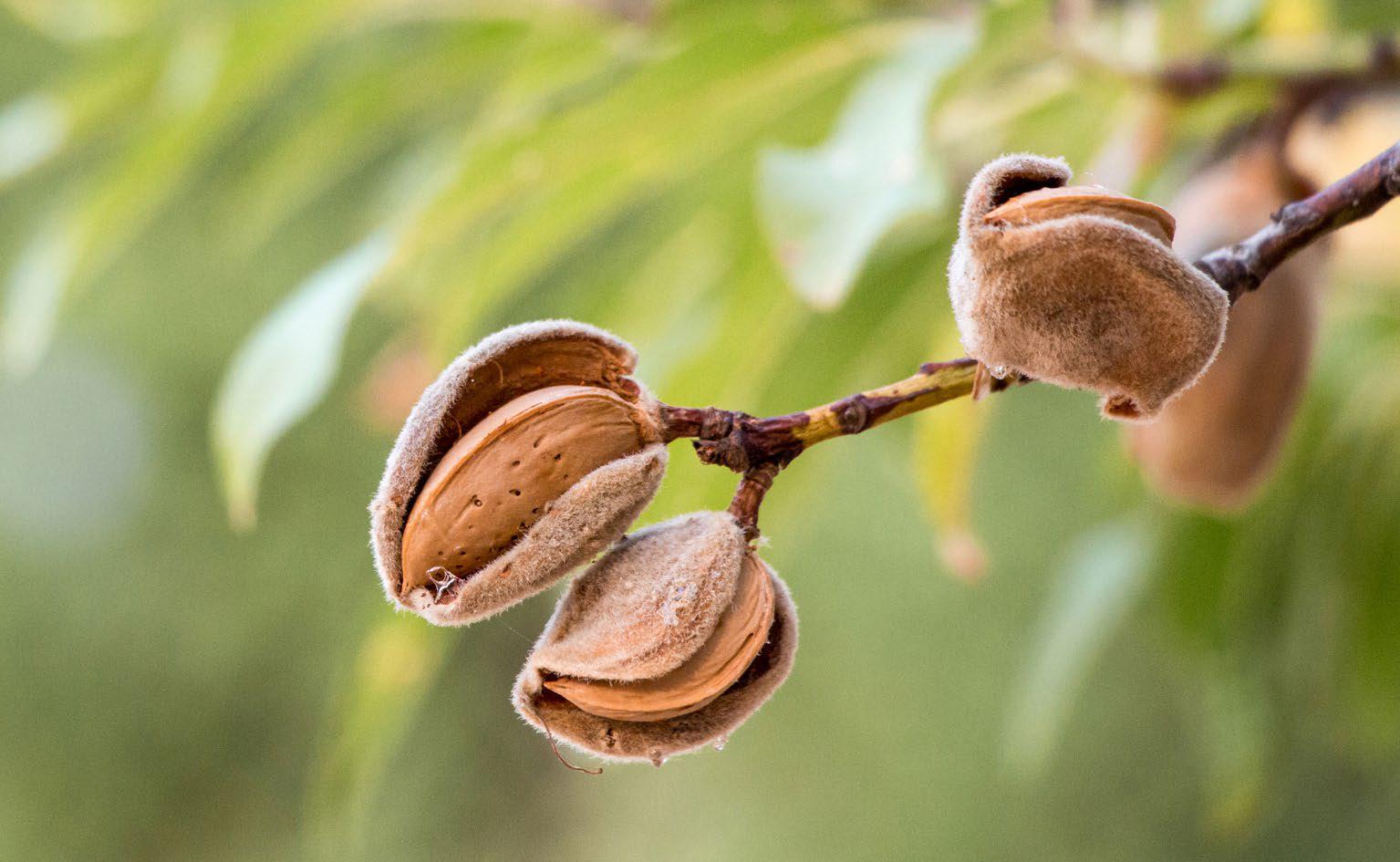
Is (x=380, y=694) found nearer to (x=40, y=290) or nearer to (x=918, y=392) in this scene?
(x=40, y=290)

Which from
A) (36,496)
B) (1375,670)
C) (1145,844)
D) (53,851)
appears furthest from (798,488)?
(53,851)

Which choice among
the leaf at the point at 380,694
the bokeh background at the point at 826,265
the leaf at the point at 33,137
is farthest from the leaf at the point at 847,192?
the leaf at the point at 33,137

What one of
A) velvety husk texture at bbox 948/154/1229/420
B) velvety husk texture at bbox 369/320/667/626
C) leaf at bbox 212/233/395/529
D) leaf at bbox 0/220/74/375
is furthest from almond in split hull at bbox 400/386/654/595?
leaf at bbox 0/220/74/375

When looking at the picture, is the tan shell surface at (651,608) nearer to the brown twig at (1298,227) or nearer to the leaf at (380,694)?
the brown twig at (1298,227)

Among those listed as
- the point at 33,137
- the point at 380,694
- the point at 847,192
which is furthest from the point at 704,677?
the point at 33,137

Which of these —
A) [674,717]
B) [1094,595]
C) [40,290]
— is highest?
[40,290]

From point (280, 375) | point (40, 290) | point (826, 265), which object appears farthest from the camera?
point (40, 290)
